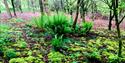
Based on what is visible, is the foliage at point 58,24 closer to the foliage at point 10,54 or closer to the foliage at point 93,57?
the foliage at point 93,57

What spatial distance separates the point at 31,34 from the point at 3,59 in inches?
126

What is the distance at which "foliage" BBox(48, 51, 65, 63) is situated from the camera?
24.7 ft

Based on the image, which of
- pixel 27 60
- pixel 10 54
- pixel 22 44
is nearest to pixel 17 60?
pixel 27 60

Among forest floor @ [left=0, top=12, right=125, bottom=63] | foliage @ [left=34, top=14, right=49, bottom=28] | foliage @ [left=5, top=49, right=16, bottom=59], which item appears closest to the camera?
foliage @ [left=5, top=49, right=16, bottom=59]

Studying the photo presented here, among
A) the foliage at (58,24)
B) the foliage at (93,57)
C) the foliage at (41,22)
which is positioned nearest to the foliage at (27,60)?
the foliage at (93,57)

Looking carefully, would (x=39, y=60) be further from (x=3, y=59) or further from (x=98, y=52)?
(x=98, y=52)

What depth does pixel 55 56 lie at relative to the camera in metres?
7.77

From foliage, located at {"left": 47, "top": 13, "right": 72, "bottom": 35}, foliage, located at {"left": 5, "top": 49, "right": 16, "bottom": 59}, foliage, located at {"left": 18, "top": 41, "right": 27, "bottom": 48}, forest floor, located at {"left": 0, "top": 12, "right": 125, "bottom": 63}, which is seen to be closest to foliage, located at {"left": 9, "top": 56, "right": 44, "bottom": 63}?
forest floor, located at {"left": 0, "top": 12, "right": 125, "bottom": 63}

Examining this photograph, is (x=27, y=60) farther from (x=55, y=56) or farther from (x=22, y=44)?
(x=22, y=44)

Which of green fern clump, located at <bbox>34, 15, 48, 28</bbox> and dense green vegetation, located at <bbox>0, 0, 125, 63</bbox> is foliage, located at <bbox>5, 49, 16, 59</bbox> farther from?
green fern clump, located at <bbox>34, 15, 48, 28</bbox>

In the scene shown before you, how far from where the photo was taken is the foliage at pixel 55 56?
7.54 metres

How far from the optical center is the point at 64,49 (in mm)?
8711

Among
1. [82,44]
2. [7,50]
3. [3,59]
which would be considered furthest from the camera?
[82,44]


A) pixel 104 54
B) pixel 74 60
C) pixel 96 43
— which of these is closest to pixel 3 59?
pixel 74 60
